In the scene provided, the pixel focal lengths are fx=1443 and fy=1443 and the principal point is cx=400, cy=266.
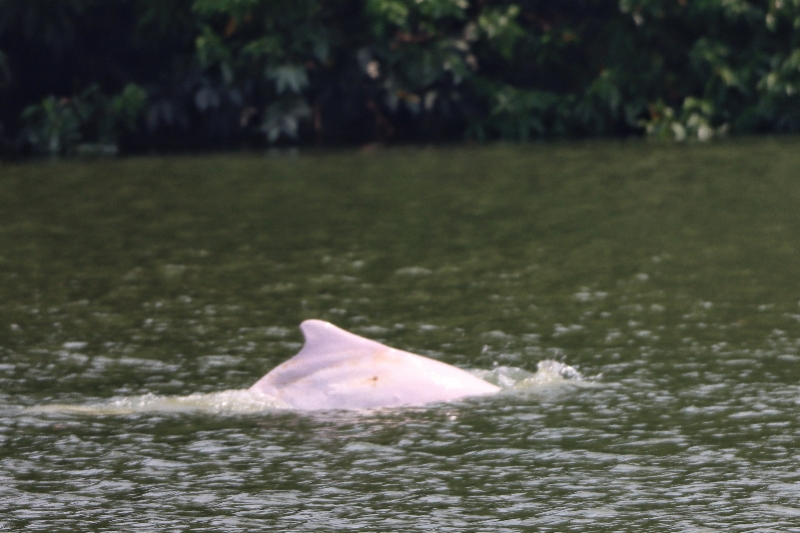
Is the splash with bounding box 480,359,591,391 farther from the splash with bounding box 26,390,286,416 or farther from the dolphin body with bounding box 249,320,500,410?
the splash with bounding box 26,390,286,416

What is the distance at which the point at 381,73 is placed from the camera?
1342 inches

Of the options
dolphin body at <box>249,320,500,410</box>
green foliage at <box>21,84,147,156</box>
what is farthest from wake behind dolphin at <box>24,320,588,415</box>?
green foliage at <box>21,84,147,156</box>

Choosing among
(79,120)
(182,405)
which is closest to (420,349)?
(182,405)

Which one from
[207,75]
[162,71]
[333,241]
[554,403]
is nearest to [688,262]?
[333,241]

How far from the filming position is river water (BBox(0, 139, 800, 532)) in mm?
7996

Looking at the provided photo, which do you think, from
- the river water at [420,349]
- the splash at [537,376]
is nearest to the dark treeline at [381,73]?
the river water at [420,349]

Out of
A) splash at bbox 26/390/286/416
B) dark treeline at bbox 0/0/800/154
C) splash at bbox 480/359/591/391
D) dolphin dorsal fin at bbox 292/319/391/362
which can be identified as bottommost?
splash at bbox 26/390/286/416

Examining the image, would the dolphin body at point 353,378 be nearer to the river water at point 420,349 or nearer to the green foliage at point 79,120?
the river water at point 420,349

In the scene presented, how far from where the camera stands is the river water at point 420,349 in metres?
8.00

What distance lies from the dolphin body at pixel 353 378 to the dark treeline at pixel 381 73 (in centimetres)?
2228

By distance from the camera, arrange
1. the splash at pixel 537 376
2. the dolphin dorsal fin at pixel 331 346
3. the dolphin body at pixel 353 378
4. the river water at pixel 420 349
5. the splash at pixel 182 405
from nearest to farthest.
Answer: the river water at pixel 420 349 < the splash at pixel 182 405 < the dolphin body at pixel 353 378 < the dolphin dorsal fin at pixel 331 346 < the splash at pixel 537 376

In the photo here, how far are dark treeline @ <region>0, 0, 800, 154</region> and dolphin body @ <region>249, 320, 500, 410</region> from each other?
2228 cm

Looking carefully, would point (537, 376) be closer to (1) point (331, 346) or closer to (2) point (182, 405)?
(1) point (331, 346)

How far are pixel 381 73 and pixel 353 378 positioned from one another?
24258 millimetres
